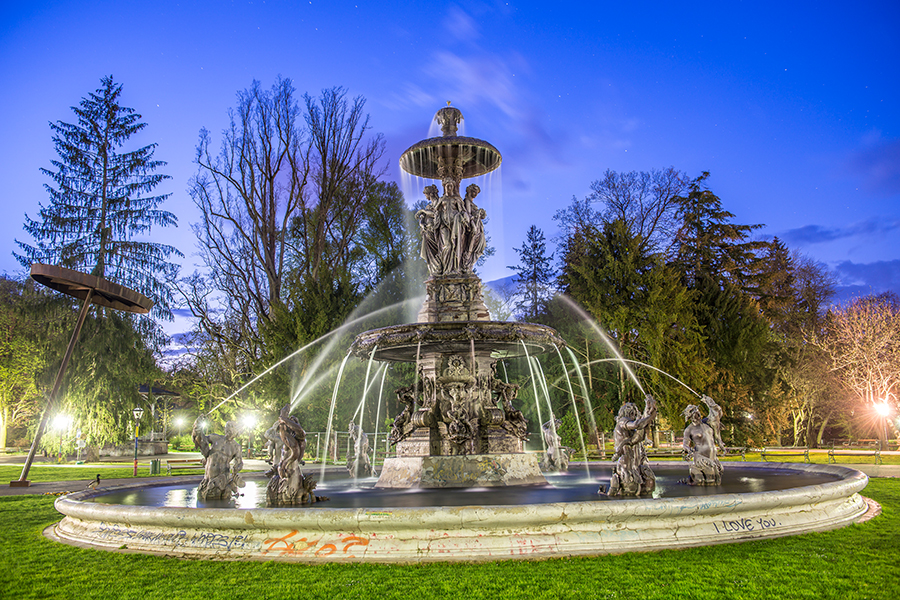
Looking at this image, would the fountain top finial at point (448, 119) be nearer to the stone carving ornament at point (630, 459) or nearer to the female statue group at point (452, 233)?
the female statue group at point (452, 233)

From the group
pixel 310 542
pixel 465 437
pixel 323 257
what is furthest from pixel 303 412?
pixel 310 542

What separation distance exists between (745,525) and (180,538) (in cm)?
574

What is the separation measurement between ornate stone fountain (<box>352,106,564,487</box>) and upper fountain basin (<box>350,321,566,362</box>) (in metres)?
0.02

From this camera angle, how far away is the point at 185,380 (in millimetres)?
44500

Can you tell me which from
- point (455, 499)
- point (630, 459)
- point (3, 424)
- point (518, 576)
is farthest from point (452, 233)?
point (3, 424)

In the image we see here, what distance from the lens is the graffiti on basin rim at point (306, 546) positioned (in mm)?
5688

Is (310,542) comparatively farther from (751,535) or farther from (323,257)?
(323,257)

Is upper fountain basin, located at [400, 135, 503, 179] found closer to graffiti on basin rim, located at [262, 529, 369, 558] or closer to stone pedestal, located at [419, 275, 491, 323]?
stone pedestal, located at [419, 275, 491, 323]

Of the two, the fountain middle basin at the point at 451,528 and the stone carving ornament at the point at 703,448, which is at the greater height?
the stone carving ornament at the point at 703,448

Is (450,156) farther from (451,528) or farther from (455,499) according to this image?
(451,528)

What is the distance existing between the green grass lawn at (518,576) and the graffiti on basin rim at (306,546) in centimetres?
18

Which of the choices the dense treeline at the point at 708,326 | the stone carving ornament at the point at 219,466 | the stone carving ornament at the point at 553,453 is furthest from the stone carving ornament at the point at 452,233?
the dense treeline at the point at 708,326

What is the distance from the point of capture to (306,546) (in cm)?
575

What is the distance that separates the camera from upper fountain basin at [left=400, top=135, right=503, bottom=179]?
12117mm
